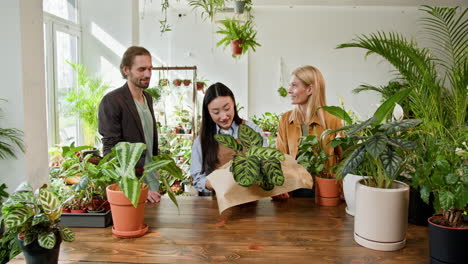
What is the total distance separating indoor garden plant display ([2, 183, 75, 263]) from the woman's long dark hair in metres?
1.05

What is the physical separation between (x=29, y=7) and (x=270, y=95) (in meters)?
6.85

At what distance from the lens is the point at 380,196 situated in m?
1.38

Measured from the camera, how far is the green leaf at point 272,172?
1.61 meters

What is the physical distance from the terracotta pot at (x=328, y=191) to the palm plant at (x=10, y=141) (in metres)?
2.09

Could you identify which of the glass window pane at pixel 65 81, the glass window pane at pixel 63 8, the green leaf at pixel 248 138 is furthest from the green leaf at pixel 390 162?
the glass window pane at pixel 63 8

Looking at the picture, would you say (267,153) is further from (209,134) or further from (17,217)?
(17,217)

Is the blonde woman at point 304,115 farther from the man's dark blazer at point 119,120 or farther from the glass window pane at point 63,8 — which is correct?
the glass window pane at point 63,8

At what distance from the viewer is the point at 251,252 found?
4.54ft

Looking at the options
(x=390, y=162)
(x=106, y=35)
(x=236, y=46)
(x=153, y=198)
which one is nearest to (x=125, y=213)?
(x=153, y=198)

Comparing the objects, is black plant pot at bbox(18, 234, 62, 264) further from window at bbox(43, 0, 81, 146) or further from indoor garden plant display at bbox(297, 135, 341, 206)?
window at bbox(43, 0, 81, 146)

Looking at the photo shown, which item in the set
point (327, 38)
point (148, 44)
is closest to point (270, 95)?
point (327, 38)

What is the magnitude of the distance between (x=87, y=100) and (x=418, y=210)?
16.0ft

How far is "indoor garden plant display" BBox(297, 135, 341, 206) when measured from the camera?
1.92 metres

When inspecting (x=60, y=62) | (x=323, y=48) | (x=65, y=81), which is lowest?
(x=65, y=81)
